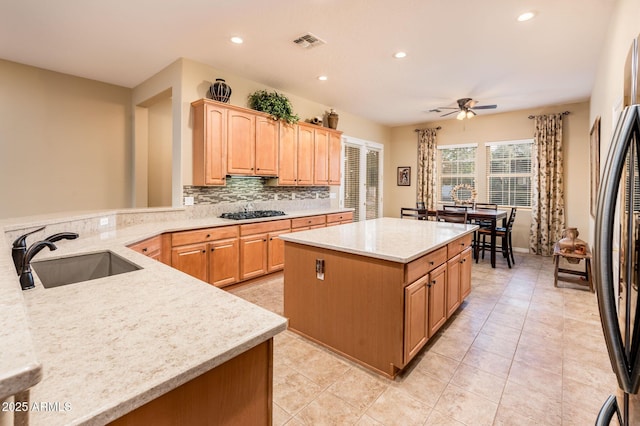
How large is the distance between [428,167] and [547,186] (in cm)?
229

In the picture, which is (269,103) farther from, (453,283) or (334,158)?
(453,283)

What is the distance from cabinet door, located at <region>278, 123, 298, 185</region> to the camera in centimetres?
465

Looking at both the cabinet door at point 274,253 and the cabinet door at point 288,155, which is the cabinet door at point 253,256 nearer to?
the cabinet door at point 274,253

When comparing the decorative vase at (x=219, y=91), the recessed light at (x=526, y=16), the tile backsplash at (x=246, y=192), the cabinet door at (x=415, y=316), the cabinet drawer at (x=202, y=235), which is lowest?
the cabinet door at (x=415, y=316)

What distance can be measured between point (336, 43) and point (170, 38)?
1746mm

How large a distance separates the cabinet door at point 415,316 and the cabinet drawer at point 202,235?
2.38m

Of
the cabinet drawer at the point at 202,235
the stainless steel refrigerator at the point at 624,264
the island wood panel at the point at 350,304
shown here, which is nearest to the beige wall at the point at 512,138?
the cabinet drawer at the point at 202,235

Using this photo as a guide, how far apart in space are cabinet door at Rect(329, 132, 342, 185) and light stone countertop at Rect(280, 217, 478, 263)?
2444 millimetres

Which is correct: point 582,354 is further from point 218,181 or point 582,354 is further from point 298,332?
point 218,181

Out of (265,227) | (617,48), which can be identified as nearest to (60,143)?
(265,227)

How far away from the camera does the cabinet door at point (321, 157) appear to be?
17.3 ft

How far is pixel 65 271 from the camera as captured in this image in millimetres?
1876

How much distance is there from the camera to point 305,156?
506cm

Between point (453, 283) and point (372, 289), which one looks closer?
point (372, 289)
